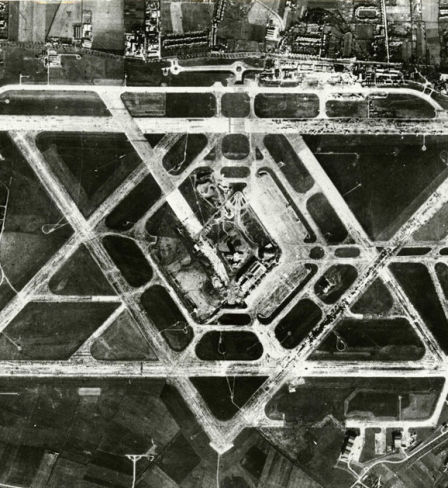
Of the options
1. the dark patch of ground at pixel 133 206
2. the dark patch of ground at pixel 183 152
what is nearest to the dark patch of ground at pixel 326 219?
the dark patch of ground at pixel 183 152

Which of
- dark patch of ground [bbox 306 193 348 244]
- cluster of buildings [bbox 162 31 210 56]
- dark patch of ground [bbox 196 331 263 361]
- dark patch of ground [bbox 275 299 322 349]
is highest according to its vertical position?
cluster of buildings [bbox 162 31 210 56]

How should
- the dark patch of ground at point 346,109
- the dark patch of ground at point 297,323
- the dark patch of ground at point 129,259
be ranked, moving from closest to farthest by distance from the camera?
1. the dark patch of ground at point 129,259
2. the dark patch of ground at point 297,323
3. the dark patch of ground at point 346,109

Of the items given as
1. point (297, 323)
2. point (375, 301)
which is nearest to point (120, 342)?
point (297, 323)

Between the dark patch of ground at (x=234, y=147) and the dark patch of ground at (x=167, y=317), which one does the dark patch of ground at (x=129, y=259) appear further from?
the dark patch of ground at (x=234, y=147)

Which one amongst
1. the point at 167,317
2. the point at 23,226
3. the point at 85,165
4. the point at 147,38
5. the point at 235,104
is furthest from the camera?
the point at 235,104

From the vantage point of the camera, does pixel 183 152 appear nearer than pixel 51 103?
No

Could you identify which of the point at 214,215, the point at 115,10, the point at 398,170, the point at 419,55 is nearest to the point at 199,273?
the point at 214,215

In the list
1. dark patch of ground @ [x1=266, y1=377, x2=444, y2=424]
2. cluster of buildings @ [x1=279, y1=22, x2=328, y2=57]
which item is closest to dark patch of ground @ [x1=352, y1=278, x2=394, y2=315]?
dark patch of ground @ [x1=266, y1=377, x2=444, y2=424]

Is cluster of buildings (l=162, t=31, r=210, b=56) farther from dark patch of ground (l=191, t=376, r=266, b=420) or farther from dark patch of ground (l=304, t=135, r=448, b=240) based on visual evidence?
dark patch of ground (l=191, t=376, r=266, b=420)

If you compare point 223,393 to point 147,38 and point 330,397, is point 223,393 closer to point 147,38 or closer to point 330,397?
point 330,397
